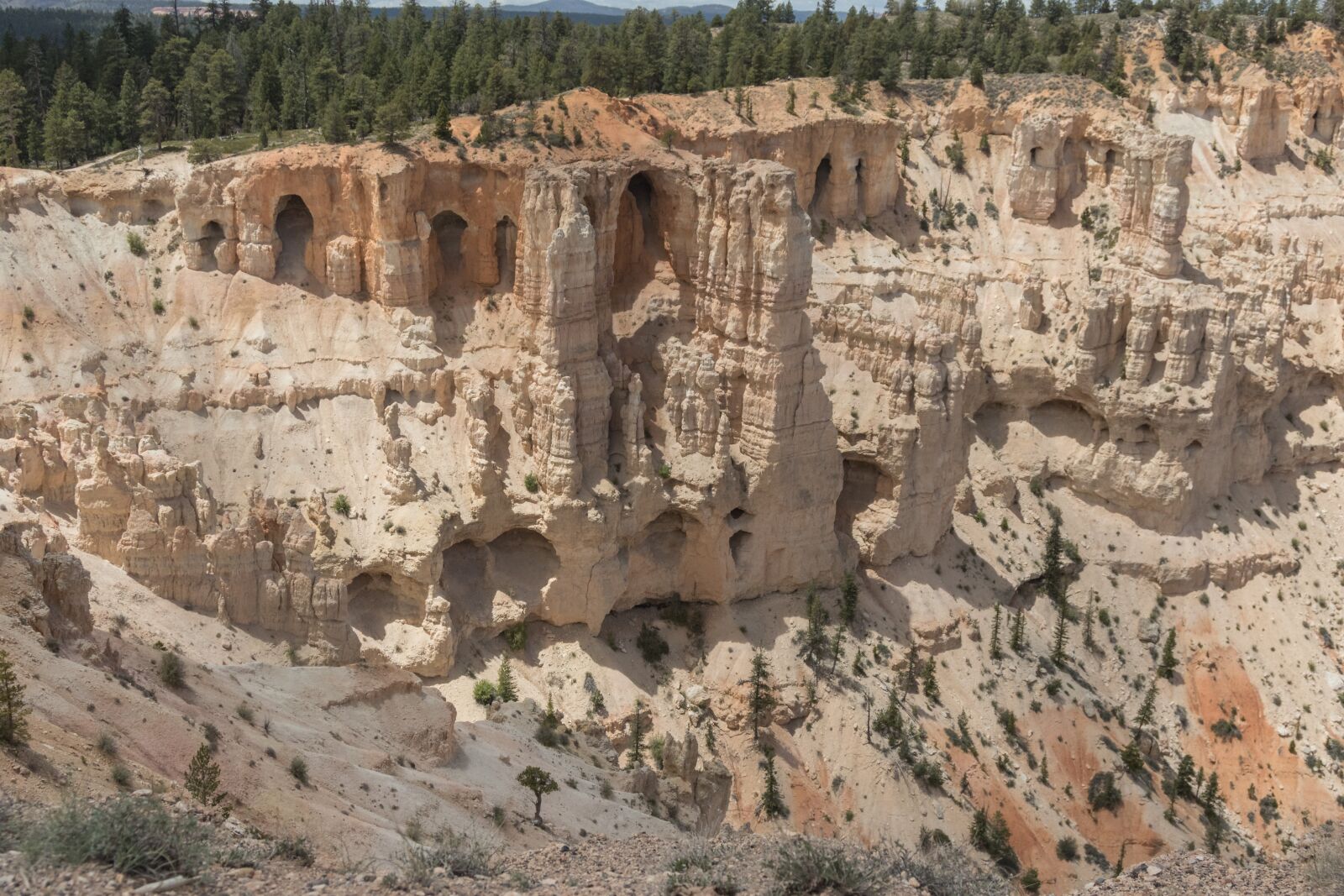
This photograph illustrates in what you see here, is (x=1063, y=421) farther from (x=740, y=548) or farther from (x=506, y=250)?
(x=506, y=250)

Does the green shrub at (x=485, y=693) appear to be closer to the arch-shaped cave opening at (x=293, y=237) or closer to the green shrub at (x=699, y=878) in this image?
the arch-shaped cave opening at (x=293, y=237)

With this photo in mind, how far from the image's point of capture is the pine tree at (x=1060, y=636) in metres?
59.9

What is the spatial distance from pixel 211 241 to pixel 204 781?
33.9 meters

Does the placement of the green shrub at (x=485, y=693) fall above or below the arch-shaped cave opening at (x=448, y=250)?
below

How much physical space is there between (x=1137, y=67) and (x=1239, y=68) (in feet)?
19.3

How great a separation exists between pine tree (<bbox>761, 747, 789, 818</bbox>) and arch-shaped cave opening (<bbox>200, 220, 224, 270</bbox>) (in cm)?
2958

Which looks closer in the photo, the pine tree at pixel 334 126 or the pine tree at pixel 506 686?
the pine tree at pixel 506 686

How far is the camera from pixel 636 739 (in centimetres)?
4928

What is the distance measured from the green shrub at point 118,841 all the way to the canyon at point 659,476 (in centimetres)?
1404

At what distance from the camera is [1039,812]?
5291cm

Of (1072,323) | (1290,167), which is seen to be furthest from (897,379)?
(1290,167)

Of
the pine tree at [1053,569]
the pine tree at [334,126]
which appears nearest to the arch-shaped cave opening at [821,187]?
the pine tree at [1053,569]

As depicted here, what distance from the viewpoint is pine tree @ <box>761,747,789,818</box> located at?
49.7 metres

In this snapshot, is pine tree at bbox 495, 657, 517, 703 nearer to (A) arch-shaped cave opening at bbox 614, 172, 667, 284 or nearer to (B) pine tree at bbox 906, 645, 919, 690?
(B) pine tree at bbox 906, 645, 919, 690
